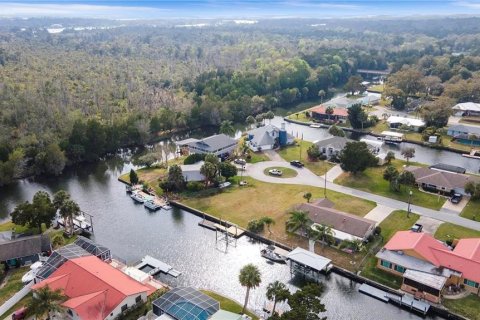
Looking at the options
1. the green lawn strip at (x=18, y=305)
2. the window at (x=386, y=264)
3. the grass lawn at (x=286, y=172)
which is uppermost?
the green lawn strip at (x=18, y=305)

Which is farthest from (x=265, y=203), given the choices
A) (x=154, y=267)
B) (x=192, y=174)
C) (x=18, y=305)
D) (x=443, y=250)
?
(x=18, y=305)

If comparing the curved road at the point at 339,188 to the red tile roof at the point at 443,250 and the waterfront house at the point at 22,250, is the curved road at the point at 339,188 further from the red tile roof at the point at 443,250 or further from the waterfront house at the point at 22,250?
the waterfront house at the point at 22,250

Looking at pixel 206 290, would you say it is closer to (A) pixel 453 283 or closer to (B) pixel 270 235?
(B) pixel 270 235

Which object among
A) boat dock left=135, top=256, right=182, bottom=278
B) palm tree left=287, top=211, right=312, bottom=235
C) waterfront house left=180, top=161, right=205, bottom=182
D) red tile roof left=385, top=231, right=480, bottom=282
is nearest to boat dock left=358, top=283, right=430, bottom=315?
red tile roof left=385, top=231, right=480, bottom=282

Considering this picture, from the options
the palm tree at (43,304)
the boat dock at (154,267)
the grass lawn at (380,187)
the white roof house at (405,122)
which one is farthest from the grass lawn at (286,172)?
the palm tree at (43,304)

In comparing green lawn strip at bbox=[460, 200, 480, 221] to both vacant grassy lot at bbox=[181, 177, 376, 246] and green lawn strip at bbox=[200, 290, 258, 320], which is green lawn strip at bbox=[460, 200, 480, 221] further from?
green lawn strip at bbox=[200, 290, 258, 320]
